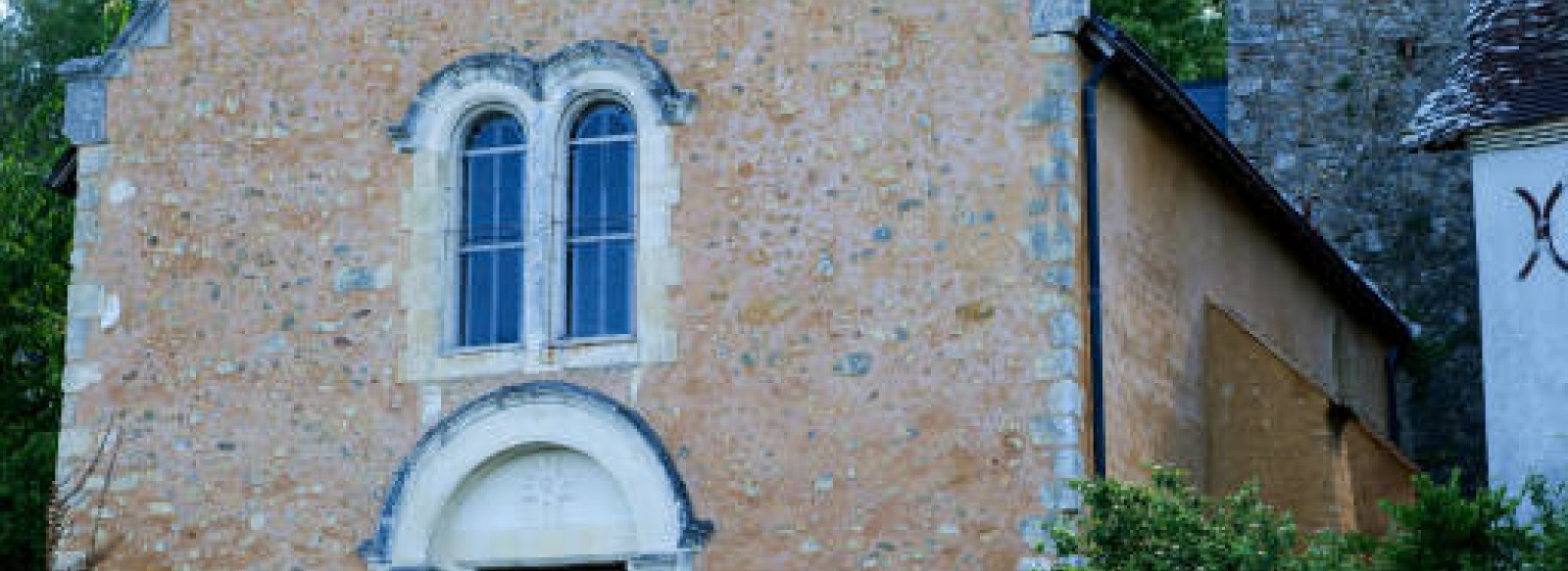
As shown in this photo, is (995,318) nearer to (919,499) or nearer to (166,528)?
(919,499)

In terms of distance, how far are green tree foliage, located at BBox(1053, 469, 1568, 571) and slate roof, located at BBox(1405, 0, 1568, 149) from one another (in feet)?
9.70

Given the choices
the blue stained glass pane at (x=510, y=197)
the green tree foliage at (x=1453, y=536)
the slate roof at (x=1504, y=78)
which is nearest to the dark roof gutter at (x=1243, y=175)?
the slate roof at (x=1504, y=78)

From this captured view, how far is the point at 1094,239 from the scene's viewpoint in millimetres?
17656

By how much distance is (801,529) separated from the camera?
57.0 ft

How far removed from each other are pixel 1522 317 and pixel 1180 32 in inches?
826

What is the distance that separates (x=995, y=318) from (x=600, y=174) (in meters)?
3.49

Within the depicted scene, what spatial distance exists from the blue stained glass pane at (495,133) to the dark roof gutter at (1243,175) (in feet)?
15.1

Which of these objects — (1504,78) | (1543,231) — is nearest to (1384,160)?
(1504,78)

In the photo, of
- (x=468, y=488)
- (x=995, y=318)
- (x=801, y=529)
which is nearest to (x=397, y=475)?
(x=468, y=488)

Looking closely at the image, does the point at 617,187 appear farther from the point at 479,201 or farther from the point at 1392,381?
the point at 1392,381

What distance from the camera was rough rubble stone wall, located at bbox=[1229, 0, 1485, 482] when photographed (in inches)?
1055

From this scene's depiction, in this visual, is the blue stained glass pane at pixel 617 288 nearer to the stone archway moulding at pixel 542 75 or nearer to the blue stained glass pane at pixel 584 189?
the blue stained glass pane at pixel 584 189

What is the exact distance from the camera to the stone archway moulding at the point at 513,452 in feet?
58.5

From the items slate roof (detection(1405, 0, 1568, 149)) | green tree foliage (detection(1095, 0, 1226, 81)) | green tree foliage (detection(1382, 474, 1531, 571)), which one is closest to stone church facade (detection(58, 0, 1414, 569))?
slate roof (detection(1405, 0, 1568, 149))
